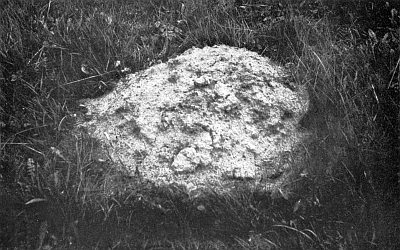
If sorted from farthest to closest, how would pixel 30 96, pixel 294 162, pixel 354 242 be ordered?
pixel 30 96
pixel 294 162
pixel 354 242

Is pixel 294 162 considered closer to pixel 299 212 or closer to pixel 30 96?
pixel 299 212

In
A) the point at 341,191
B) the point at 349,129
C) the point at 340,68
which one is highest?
the point at 340,68

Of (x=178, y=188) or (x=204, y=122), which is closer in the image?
(x=178, y=188)

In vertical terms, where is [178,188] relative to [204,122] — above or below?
below

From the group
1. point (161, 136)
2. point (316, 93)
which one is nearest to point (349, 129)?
point (316, 93)
